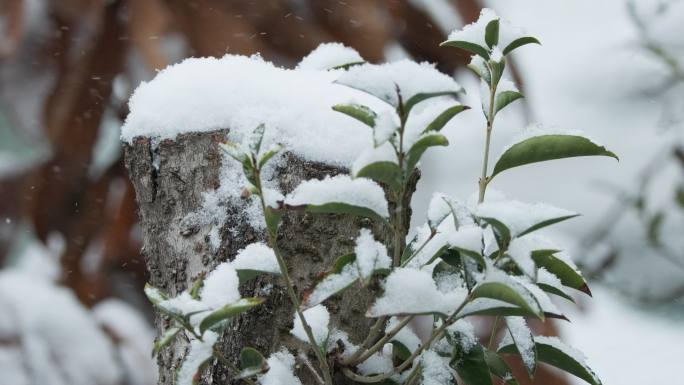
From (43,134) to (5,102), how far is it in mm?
423

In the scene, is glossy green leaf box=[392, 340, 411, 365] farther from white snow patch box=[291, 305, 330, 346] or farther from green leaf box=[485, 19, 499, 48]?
green leaf box=[485, 19, 499, 48]

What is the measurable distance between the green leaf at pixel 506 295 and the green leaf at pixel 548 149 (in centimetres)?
11

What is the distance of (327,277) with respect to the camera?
1.46 ft

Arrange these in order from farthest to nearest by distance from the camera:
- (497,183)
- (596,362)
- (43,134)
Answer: (497,183), (596,362), (43,134)

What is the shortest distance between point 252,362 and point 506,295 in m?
0.16

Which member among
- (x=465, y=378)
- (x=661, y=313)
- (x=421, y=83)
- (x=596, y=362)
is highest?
(x=421, y=83)

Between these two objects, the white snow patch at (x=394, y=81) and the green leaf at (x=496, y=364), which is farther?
the green leaf at (x=496, y=364)

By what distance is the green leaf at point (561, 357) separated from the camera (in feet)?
1.64

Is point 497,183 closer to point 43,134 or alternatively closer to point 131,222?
point 131,222

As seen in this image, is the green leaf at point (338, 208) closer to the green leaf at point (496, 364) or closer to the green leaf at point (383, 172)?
the green leaf at point (383, 172)

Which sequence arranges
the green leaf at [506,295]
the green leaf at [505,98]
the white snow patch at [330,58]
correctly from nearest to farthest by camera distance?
the green leaf at [506,295] → the green leaf at [505,98] → the white snow patch at [330,58]

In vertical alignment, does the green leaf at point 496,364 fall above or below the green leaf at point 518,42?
below

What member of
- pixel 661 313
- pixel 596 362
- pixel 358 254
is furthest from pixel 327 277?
pixel 661 313

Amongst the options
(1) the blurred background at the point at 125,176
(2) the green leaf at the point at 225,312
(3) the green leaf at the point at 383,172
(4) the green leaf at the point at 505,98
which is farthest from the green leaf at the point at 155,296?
(1) the blurred background at the point at 125,176
